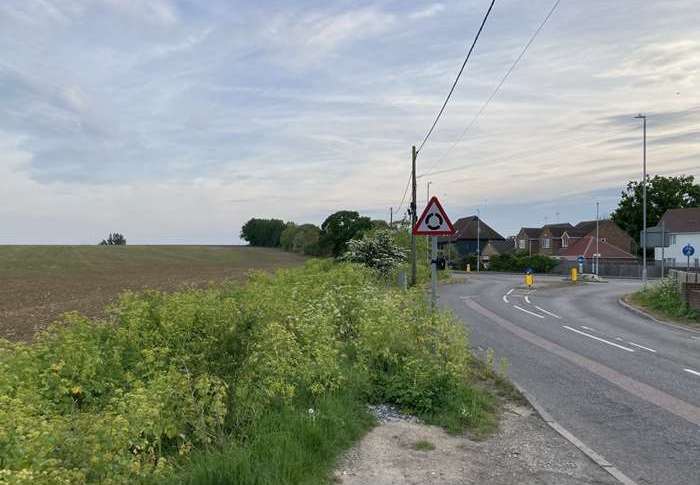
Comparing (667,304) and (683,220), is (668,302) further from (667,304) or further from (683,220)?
(683,220)

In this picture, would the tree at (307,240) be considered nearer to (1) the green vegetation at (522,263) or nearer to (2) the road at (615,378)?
(1) the green vegetation at (522,263)

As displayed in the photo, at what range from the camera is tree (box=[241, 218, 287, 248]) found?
139m

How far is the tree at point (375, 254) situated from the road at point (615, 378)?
912 cm

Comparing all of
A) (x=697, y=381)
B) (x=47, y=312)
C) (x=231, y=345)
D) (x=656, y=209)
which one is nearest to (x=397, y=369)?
(x=231, y=345)

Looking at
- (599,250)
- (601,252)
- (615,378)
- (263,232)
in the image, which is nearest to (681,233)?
(601,252)

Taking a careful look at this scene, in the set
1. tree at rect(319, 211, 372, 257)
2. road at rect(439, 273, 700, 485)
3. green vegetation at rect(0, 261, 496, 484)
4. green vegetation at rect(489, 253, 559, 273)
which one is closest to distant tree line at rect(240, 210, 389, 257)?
tree at rect(319, 211, 372, 257)

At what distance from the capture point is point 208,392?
5.71m

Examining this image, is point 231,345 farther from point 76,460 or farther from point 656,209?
point 656,209

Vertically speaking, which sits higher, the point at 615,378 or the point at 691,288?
the point at 691,288

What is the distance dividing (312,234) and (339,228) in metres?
18.0

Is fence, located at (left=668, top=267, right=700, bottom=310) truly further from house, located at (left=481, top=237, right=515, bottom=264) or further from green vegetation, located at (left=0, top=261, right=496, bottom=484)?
house, located at (left=481, top=237, right=515, bottom=264)

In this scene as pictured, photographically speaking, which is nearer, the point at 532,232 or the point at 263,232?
the point at 532,232

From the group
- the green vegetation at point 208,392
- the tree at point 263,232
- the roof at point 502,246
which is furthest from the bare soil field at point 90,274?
the roof at point 502,246

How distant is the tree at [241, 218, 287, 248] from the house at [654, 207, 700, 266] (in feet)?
275
